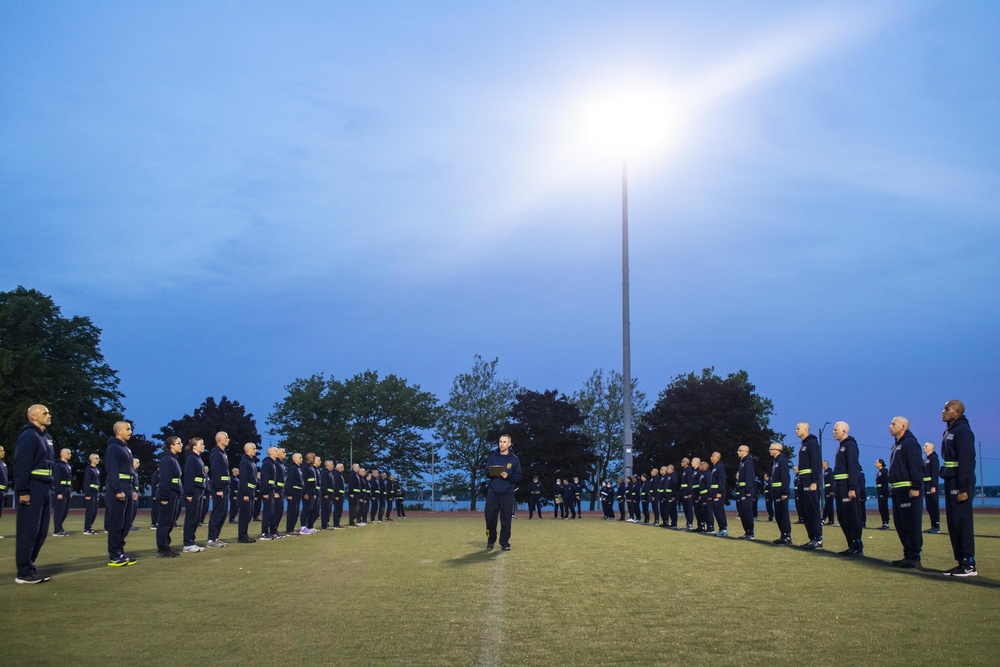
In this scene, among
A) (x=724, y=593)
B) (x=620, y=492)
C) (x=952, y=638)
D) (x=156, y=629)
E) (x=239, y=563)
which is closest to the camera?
(x=952, y=638)

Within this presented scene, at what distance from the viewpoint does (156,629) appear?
7.73 m

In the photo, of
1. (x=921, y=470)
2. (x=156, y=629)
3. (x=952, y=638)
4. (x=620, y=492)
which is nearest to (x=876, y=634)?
(x=952, y=638)

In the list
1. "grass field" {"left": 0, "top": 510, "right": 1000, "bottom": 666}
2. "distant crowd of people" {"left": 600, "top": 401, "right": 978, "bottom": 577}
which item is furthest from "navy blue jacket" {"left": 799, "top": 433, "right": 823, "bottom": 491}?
"grass field" {"left": 0, "top": 510, "right": 1000, "bottom": 666}

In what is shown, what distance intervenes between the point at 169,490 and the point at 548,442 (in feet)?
158

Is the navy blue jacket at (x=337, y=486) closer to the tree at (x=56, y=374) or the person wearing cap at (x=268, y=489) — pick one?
→ the person wearing cap at (x=268, y=489)

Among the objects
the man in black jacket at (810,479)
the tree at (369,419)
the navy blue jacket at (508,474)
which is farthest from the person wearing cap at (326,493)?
the tree at (369,419)

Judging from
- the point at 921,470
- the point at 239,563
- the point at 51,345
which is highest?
the point at 51,345

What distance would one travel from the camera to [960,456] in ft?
40.1

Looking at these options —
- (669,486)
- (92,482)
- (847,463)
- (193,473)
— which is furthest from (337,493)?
(847,463)

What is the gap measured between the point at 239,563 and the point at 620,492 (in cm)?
2772

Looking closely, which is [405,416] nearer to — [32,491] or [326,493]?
[326,493]

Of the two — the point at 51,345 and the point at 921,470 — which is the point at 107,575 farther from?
the point at 51,345

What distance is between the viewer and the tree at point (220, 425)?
8381 centimetres

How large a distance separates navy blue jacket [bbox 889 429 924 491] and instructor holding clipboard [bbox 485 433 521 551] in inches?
253
